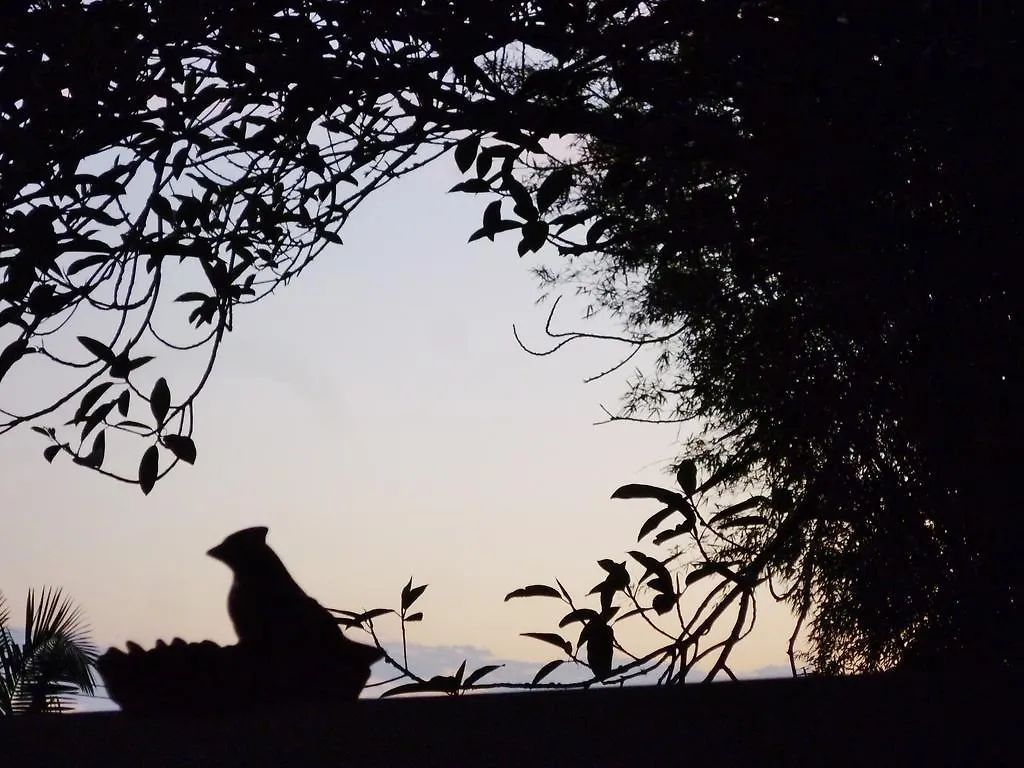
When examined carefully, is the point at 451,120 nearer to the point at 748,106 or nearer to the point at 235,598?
the point at 748,106

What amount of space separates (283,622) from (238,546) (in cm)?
22

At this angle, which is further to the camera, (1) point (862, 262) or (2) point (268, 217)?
(2) point (268, 217)

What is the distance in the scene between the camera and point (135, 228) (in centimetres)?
286

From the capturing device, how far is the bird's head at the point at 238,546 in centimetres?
206

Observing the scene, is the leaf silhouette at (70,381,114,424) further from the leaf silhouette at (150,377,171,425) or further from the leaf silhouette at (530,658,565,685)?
the leaf silhouette at (530,658,565,685)

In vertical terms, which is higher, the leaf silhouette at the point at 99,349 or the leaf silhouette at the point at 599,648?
the leaf silhouette at the point at 99,349

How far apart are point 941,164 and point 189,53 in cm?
226

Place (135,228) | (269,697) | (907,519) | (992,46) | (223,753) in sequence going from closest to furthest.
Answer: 1. (223,753)
2. (269,697)
3. (992,46)
4. (135,228)
5. (907,519)

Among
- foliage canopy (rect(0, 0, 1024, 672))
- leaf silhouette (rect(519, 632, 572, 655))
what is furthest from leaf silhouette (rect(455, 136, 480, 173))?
leaf silhouette (rect(519, 632, 572, 655))

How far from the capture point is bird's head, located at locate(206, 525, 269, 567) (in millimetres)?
2057

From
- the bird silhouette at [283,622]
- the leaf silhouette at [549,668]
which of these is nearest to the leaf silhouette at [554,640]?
the leaf silhouette at [549,668]

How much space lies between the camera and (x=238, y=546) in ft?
6.80

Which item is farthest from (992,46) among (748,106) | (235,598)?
(235,598)

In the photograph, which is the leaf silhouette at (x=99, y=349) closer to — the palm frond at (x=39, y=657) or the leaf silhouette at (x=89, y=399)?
the leaf silhouette at (x=89, y=399)
